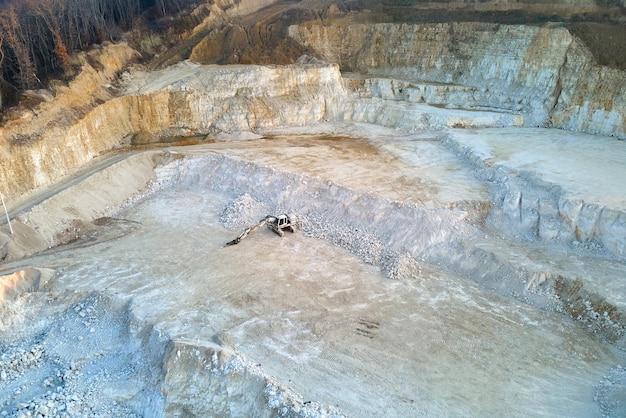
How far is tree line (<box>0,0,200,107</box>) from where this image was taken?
22188 millimetres

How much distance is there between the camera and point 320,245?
61.1 ft

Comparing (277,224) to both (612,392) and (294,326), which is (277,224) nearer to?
(294,326)

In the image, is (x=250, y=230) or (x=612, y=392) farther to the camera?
(x=250, y=230)

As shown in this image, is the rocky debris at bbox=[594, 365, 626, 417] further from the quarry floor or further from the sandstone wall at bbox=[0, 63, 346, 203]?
the sandstone wall at bbox=[0, 63, 346, 203]

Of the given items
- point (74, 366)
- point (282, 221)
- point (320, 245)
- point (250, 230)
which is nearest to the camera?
point (74, 366)

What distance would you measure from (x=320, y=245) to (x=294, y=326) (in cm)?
505

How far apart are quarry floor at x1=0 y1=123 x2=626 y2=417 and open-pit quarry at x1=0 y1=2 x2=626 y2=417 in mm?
72

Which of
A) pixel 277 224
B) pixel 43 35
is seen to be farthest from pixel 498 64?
pixel 43 35

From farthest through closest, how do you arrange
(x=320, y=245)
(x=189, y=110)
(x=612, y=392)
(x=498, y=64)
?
1. (x=498, y=64)
2. (x=189, y=110)
3. (x=320, y=245)
4. (x=612, y=392)

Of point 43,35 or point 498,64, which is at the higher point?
point 43,35

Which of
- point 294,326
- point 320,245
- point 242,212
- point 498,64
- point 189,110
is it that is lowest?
point 294,326

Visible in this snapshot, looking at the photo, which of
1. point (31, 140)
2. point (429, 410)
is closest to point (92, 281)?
point (31, 140)

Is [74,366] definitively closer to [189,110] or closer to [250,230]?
[250,230]

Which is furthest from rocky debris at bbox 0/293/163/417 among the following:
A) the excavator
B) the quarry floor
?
the excavator
